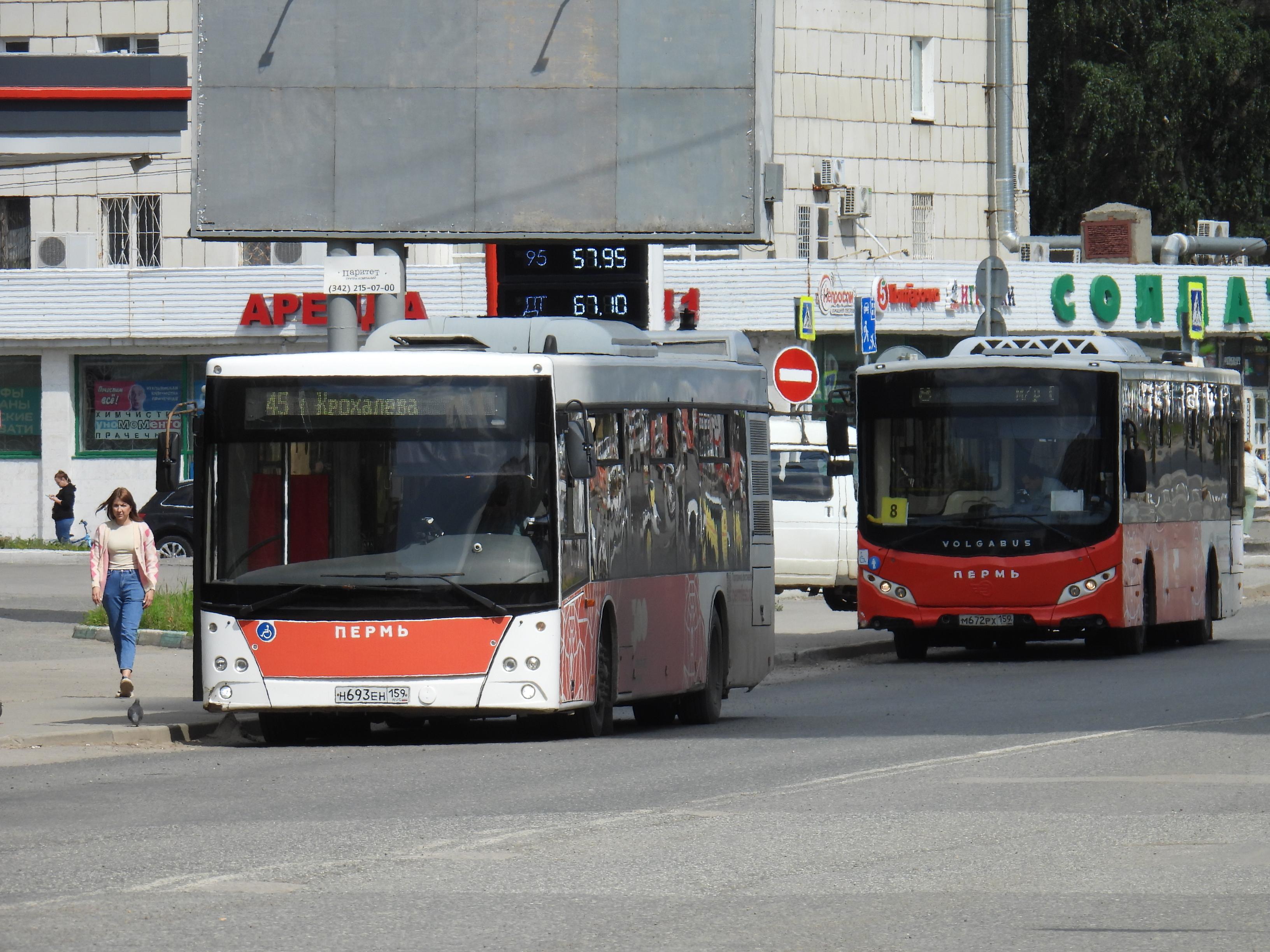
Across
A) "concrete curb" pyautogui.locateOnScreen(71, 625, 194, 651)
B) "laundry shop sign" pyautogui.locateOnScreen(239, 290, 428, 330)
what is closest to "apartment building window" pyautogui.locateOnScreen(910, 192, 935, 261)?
"laundry shop sign" pyautogui.locateOnScreen(239, 290, 428, 330)

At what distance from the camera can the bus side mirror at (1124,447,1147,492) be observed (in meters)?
22.7

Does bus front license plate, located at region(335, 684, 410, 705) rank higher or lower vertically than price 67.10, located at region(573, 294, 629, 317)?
lower

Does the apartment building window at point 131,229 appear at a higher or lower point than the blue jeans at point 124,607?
higher

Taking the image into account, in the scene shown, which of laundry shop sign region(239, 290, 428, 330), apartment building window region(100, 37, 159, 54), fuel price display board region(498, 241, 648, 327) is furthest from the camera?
apartment building window region(100, 37, 159, 54)

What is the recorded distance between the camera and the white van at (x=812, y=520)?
28781mm

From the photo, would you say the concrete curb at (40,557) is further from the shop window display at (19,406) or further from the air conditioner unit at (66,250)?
the air conditioner unit at (66,250)

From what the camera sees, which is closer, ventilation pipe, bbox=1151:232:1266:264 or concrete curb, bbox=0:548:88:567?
concrete curb, bbox=0:548:88:567

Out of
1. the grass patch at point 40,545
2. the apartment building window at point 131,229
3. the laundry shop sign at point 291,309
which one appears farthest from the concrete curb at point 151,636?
the apartment building window at point 131,229

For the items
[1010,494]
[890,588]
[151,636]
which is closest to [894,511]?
[890,588]

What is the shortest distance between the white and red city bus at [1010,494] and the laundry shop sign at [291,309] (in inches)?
726

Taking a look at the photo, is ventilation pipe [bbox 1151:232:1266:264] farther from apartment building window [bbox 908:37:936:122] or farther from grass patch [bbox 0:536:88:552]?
grass patch [bbox 0:536:88:552]

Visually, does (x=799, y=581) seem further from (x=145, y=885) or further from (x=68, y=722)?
(x=145, y=885)

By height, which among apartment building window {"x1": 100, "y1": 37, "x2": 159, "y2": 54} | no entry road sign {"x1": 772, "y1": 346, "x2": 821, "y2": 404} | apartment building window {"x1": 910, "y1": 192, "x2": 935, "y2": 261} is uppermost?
apartment building window {"x1": 100, "y1": 37, "x2": 159, "y2": 54}

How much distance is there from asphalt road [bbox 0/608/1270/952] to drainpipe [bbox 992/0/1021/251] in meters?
34.3
